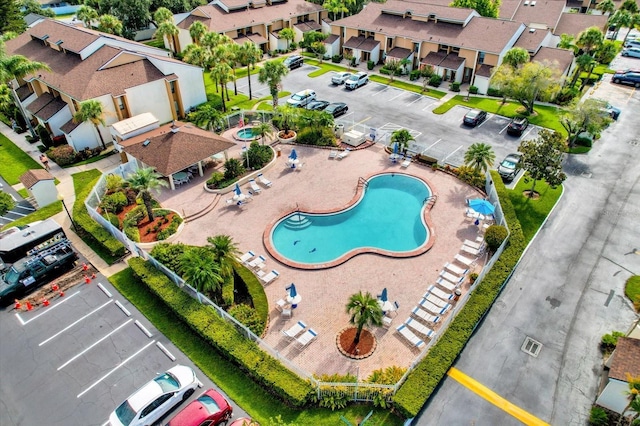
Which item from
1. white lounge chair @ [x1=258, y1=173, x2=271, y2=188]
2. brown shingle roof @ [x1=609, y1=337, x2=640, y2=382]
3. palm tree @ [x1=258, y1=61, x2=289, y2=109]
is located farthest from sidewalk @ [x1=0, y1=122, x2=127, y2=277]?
brown shingle roof @ [x1=609, y1=337, x2=640, y2=382]

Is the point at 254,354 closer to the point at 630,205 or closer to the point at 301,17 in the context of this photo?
the point at 630,205

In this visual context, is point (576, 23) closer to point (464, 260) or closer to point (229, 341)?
point (464, 260)

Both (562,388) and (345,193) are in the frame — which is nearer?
(562,388)

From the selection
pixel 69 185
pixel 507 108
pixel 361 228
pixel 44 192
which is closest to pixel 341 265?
pixel 361 228

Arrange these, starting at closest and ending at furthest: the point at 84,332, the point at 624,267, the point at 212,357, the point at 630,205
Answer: the point at 212,357, the point at 84,332, the point at 624,267, the point at 630,205

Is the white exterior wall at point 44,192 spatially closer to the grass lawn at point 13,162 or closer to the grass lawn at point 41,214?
the grass lawn at point 41,214

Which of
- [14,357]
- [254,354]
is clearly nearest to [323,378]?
[254,354]
